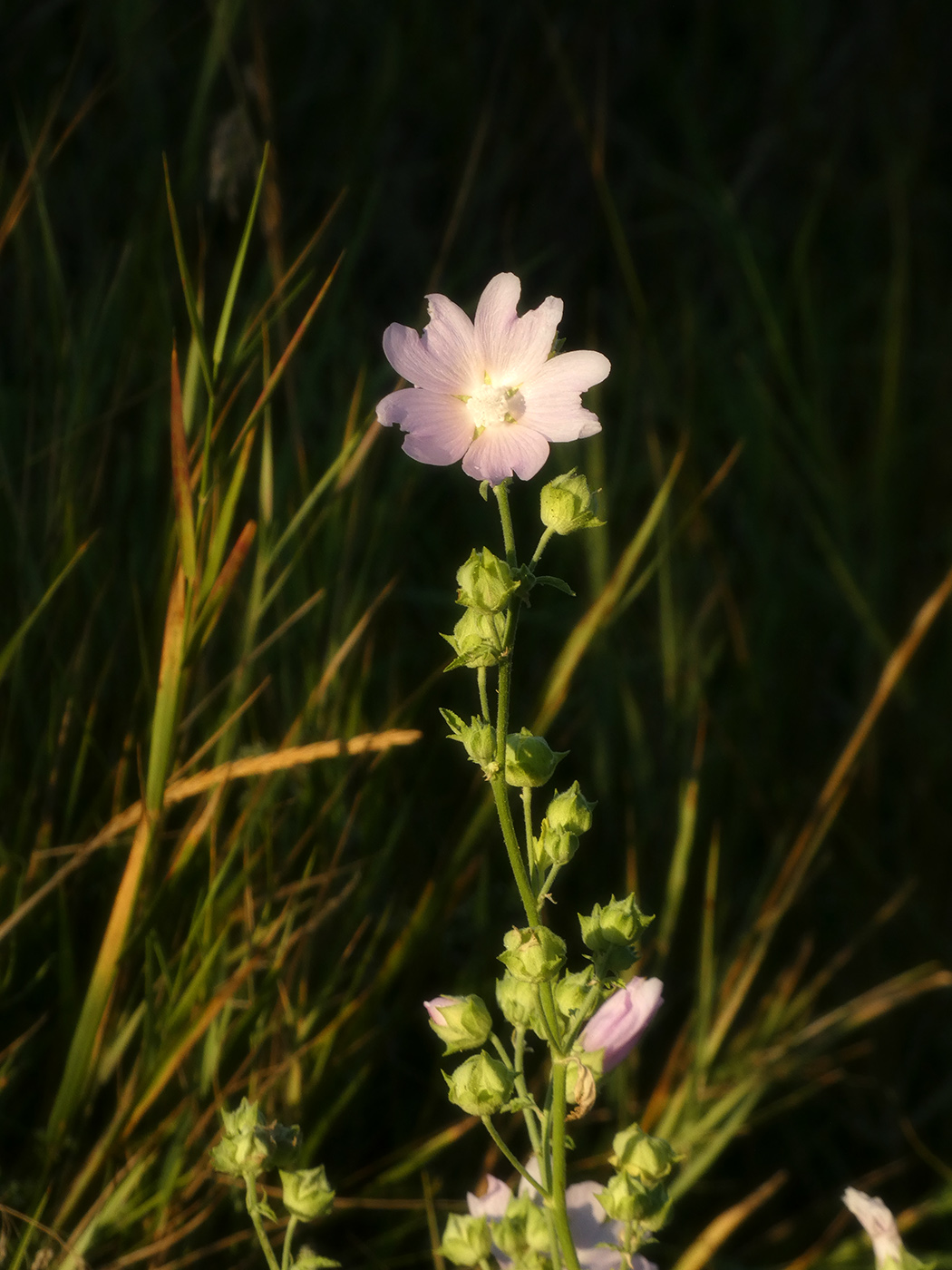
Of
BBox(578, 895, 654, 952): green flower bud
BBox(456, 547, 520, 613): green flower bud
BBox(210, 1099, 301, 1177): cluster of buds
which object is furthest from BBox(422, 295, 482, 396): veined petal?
BBox(210, 1099, 301, 1177): cluster of buds

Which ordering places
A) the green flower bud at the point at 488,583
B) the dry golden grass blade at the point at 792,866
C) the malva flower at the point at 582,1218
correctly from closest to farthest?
the green flower bud at the point at 488,583 → the malva flower at the point at 582,1218 → the dry golden grass blade at the point at 792,866

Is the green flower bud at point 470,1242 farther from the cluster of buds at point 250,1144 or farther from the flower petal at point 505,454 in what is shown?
the flower petal at point 505,454

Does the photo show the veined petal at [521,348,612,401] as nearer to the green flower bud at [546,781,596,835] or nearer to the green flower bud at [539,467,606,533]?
the green flower bud at [539,467,606,533]

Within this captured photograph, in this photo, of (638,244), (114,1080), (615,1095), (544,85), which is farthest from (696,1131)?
(544,85)

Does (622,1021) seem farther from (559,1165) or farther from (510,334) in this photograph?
(510,334)

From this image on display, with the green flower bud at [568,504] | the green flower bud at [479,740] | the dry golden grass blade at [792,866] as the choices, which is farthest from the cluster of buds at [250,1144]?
the dry golden grass blade at [792,866]

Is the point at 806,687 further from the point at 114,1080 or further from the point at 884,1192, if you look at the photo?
the point at 114,1080

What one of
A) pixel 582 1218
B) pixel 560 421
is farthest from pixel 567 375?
pixel 582 1218
